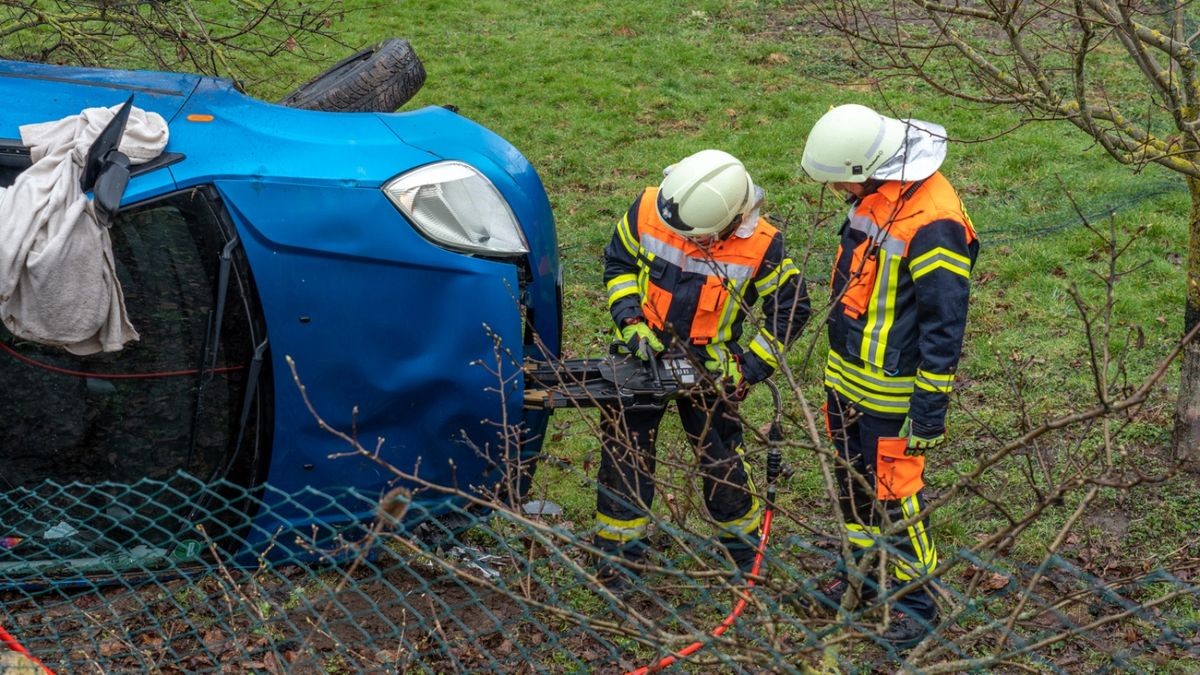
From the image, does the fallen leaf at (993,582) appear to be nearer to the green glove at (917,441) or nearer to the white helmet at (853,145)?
the green glove at (917,441)

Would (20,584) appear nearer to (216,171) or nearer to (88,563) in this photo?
(88,563)

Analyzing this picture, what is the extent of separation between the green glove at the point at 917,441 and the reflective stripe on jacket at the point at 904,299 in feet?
0.12

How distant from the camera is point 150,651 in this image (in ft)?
13.6

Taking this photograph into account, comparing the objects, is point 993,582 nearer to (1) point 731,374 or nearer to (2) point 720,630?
(1) point 731,374

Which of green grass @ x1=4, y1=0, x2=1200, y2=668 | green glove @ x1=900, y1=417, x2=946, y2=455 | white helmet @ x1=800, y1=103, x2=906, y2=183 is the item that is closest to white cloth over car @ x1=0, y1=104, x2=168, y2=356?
green grass @ x1=4, y1=0, x2=1200, y2=668

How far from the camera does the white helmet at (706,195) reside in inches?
175

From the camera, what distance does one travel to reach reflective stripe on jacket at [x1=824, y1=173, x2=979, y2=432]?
4.15 m

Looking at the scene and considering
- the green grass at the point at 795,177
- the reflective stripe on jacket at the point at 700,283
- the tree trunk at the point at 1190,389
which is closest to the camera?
the reflective stripe on jacket at the point at 700,283

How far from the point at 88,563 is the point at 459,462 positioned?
133cm

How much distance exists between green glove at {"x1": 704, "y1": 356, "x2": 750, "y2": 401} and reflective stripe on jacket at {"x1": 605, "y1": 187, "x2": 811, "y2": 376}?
0.03 m

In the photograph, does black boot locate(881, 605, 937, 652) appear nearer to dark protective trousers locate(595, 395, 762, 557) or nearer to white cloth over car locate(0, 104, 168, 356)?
dark protective trousers locate(595, 395, 762, 557)

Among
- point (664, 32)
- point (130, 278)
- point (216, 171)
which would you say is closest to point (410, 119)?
point (216, 171)

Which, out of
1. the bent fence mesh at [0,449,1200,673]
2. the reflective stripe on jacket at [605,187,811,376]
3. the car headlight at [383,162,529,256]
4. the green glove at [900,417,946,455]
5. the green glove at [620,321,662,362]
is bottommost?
the bent fence mesh at [0,449,1200,673]

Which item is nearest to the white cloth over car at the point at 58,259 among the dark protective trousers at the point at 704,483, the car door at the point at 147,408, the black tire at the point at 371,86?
the car door at the point at 147,408
